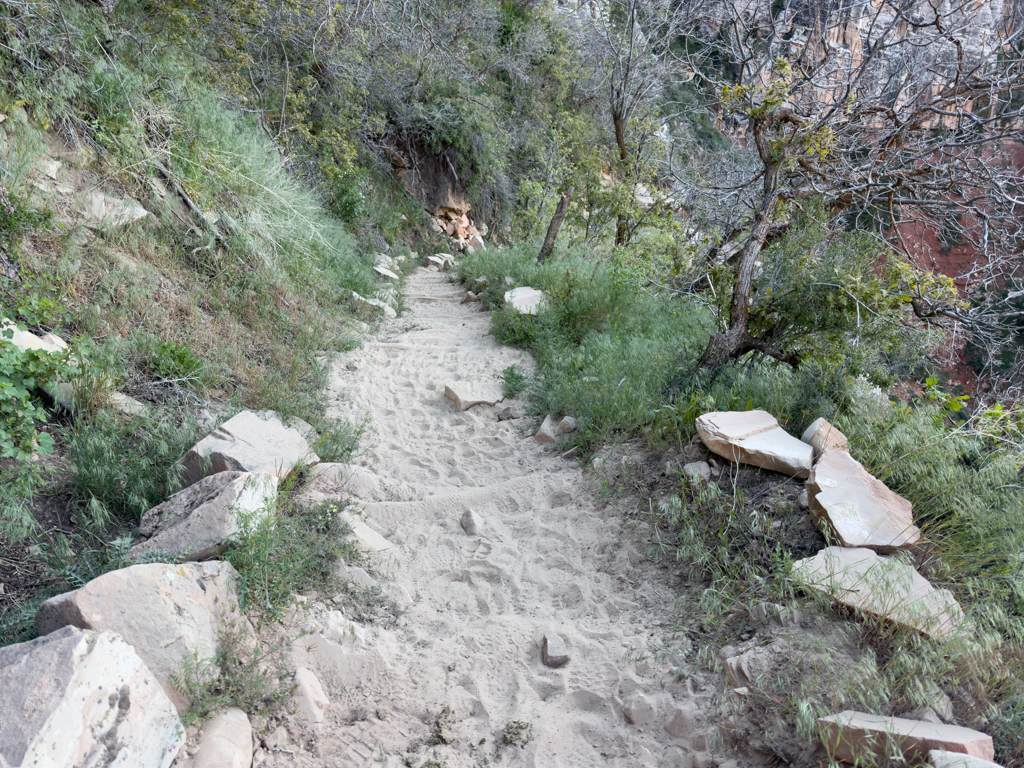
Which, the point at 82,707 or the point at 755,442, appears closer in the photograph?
the point at 82,707

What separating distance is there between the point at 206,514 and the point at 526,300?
16.0 feet

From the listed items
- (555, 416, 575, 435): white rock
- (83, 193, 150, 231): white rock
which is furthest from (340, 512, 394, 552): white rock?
(83, 193, 150, 231): white rock

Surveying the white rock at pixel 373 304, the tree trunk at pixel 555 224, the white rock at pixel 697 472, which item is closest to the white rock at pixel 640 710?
the white rock at pixel 697 472

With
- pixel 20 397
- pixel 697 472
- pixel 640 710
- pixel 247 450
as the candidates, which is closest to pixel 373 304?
pixel 247 450

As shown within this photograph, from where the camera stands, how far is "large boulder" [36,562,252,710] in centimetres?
201

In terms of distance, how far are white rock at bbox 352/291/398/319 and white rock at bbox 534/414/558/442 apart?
350cm

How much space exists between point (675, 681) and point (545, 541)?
1179 mm

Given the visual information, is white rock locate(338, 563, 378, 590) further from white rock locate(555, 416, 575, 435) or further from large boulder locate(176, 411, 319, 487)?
white rock locate(555, 416, 575, 435)

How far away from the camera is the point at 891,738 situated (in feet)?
5.85

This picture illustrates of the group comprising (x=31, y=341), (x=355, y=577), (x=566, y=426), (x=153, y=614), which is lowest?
(x=355, y=577)

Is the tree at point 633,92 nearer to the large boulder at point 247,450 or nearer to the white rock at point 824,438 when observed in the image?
the white rock at point 824,438

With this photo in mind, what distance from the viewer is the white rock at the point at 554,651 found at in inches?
102

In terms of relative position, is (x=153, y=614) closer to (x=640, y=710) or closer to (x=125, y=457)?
(x=125, y=457)

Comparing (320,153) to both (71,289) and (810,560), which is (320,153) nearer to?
(71,289)
